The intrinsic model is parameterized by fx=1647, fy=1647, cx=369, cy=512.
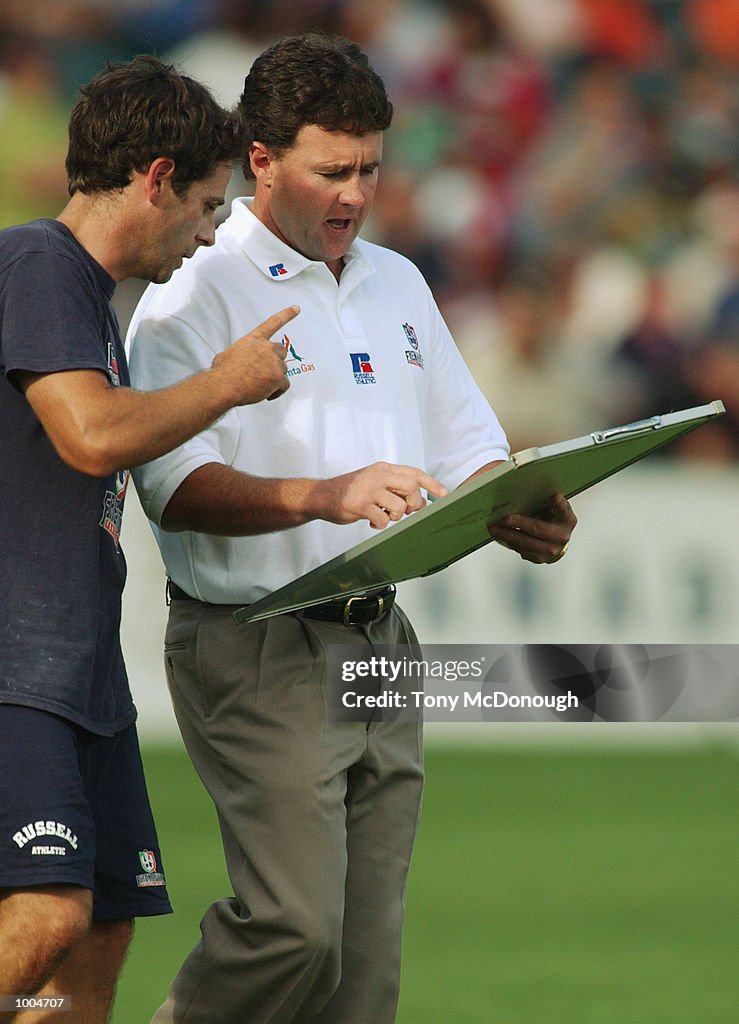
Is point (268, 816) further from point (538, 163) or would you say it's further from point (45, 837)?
point (538, 163)

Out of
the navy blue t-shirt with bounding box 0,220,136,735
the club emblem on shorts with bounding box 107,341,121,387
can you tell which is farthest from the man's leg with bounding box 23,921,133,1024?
the club emblem on shorts with bounding box 107,341,121,387

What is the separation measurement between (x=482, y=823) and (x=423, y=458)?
3.57m

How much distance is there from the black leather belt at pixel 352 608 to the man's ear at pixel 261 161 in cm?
96

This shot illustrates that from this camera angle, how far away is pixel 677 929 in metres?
5.52

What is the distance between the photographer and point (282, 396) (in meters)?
3.64

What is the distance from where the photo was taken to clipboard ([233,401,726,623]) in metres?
3.03

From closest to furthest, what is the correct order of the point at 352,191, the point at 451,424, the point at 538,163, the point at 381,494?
1. the point at 381,494
2. the point at 352,191
3. the point at 451,424
4. the point at 538,163

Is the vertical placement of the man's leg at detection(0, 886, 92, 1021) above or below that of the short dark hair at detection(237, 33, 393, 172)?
below

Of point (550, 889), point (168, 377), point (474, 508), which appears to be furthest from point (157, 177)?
point (550, 889)

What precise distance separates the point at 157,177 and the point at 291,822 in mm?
1388

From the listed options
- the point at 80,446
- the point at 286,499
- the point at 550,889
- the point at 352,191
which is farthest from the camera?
the point at 550,889

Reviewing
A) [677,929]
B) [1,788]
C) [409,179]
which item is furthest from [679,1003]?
[409,179]

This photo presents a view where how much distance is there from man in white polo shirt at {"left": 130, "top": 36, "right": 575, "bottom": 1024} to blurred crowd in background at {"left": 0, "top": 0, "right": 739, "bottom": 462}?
7.00 metres

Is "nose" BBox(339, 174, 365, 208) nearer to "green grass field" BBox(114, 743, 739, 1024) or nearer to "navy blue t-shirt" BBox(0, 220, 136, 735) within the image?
"navy blue t-shirt" BBox(0, 220, 136, 735)
